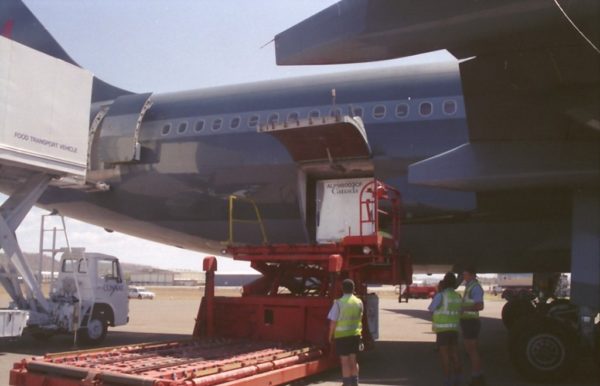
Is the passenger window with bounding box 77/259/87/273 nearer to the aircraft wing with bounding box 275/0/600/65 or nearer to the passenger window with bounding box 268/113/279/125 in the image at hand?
the passenger window with bounding box 268/113/279/125

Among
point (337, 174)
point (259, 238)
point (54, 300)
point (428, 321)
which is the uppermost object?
point (337, 174)

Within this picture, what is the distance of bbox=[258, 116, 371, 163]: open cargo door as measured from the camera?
10844mm

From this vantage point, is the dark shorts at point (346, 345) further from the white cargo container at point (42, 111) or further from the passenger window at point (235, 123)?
the white cargo container at point (42, 111)

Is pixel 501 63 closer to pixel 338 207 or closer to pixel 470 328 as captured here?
pixel 470 328

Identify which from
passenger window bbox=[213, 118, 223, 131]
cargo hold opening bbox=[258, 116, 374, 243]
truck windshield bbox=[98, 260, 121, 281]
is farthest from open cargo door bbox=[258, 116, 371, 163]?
truck windshield bbox=[98, 260, 121, 281]

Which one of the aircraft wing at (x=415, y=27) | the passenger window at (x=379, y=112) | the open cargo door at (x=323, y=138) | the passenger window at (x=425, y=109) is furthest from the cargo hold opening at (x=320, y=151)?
the aircraft wing at (x=415, y=27)

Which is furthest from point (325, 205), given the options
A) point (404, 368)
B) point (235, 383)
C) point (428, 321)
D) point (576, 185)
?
point (428, 321)

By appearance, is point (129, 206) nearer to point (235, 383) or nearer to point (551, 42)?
point (235, 383)

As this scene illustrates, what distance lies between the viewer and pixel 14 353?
12.3 metres

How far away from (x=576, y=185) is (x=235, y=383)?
5.77m

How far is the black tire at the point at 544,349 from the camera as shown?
8891mm

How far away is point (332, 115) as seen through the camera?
1352 cm

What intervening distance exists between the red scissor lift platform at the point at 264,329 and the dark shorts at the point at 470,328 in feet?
6.34

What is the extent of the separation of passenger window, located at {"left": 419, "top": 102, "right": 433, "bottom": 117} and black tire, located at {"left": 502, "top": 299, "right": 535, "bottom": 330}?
660cm
